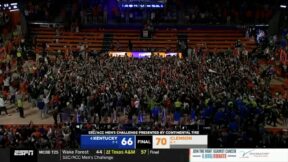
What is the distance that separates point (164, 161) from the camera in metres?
20.6

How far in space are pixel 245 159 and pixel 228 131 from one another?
206 inches

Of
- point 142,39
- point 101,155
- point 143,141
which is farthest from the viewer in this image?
point 142,39

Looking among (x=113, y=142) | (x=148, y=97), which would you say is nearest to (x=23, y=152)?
(x=113, y=142)

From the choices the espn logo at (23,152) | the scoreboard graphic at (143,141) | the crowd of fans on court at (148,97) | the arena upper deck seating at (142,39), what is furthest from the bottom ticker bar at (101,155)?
the arena upper deck seating at (142,39)

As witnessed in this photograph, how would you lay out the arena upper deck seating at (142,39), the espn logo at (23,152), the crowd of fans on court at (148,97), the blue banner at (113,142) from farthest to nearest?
the arena upper deck seating at (142,39) → the crowd of fans on court at (148,97) → the blue banner at (113,142) → the espn logo at (23,152)

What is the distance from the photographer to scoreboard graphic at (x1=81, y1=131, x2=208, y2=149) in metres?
22.9

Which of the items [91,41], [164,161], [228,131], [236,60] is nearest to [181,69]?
[236,60]

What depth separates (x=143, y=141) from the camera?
75.0 feet

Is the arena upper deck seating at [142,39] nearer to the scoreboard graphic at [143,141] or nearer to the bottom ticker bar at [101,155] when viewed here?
the scoreboard graphic at [143,141]

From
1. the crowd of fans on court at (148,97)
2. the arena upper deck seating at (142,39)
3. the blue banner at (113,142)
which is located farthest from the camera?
the arena upper deck seating at (142,39)

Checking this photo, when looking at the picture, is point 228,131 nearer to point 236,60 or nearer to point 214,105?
point 214,105

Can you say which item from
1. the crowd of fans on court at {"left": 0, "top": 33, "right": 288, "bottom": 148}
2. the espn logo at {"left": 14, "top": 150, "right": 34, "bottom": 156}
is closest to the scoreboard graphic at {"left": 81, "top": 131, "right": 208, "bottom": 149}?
the crowd of fans on court at {"left": 0, "top": 33, "right": 288, "bottom": 148}

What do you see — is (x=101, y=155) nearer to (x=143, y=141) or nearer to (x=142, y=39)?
(x=143, y=141)

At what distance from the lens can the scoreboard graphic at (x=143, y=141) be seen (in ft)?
75.0
